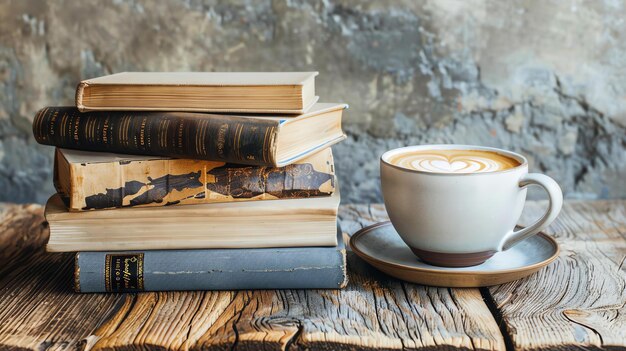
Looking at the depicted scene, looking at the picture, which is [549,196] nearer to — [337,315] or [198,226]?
[337,315]

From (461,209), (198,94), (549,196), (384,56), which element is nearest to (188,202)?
(198,94)

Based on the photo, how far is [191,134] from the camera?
34.1 inches

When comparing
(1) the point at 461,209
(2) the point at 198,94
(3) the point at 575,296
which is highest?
(2) the point at 198,94

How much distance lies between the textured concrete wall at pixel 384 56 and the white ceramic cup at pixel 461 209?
0.73 m

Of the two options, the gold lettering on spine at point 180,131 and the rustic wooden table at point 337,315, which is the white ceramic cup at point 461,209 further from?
the gold lettering on spine at point 180,131

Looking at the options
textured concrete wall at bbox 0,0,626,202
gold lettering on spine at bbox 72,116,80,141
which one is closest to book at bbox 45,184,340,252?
gold lettering on spine at bbox 72,116,80,141

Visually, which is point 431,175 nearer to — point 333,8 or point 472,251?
point 472,251

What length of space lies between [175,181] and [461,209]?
1.22ft

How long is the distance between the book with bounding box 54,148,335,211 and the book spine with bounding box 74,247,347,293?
71 mm

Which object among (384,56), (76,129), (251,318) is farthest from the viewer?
(384,56)

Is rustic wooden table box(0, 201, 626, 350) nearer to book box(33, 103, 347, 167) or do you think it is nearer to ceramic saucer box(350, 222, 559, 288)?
ceramic saucer box(350, 222, 559, 288)

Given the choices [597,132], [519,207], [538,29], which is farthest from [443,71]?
[519,207]

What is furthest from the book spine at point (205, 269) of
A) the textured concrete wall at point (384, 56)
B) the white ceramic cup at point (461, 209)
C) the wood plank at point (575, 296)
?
the textured concrete wall at point (384, 56)

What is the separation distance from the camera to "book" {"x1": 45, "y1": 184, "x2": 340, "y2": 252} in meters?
0.89
